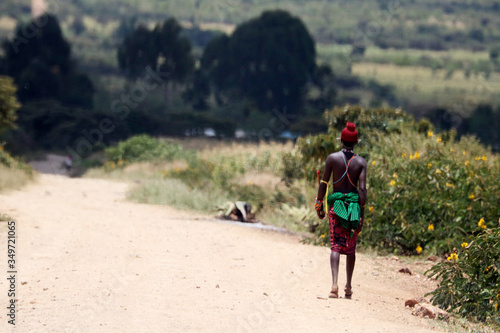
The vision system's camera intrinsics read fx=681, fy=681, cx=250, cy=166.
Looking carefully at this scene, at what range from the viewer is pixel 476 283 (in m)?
7.64

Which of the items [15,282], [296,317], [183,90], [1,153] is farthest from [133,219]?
[183,90]

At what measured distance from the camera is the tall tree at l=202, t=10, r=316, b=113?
246ft

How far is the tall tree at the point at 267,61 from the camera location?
75062 millimetres

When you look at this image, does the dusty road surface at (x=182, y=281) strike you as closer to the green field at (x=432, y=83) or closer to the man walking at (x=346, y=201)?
the man walking at (x=346, y=201)

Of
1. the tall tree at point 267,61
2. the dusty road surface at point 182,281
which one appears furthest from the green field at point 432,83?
the dusty road surface at point 182,281

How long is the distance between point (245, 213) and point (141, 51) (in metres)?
62.3

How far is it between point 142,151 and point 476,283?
2967 centimetres

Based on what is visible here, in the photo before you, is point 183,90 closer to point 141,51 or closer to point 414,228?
point 141,51

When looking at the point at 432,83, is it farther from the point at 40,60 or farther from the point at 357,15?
the point at 40,60

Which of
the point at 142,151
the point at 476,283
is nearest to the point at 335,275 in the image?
the point at 476,283

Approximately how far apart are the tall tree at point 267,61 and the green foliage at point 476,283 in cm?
6717

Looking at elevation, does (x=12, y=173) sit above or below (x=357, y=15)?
below

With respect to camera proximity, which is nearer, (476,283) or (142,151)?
(476,283)

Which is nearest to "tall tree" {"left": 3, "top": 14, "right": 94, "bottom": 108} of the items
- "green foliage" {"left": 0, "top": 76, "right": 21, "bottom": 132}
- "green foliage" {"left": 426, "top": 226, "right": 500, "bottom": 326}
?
"green foliage" {"left": 0, "top": 76, "right": 21, "bottom": 132}
